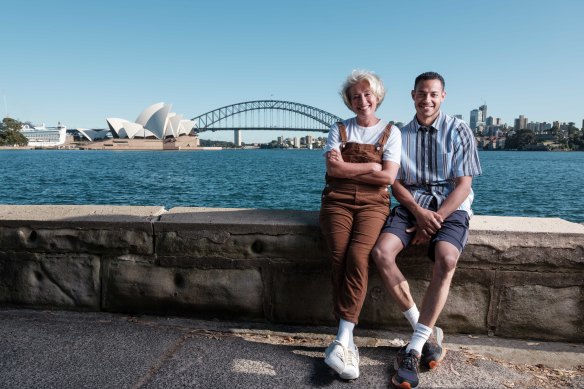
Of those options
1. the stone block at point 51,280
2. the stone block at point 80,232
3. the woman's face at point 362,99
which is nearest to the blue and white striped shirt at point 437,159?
the woman's face at point 362,99

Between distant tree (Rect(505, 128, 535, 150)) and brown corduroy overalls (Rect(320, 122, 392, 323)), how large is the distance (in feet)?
409

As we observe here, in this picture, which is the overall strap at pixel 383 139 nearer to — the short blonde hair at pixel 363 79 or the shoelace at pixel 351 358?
the short blonde hair at pixel 363 79

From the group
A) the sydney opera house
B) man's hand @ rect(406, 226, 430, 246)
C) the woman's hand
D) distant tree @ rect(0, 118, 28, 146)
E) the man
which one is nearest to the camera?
the man

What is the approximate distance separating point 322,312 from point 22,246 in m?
1.58

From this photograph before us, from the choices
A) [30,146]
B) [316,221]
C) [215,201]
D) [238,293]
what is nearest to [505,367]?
[316,221]

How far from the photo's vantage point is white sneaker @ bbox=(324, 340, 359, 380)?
183cm

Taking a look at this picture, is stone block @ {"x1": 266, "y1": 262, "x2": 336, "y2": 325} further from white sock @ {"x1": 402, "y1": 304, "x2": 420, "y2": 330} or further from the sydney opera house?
the sydney opera house

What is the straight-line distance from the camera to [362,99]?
2.30 m

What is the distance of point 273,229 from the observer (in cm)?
235

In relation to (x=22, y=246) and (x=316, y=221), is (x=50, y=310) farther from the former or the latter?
(x=316, y=221)

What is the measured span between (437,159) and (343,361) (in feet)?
3.48

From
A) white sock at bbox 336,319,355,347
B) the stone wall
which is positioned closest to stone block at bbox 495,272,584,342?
the stone wall

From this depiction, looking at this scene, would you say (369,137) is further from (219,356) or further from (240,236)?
(219,356)

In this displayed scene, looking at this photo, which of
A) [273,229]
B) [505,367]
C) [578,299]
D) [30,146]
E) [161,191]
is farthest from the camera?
[30,146]
